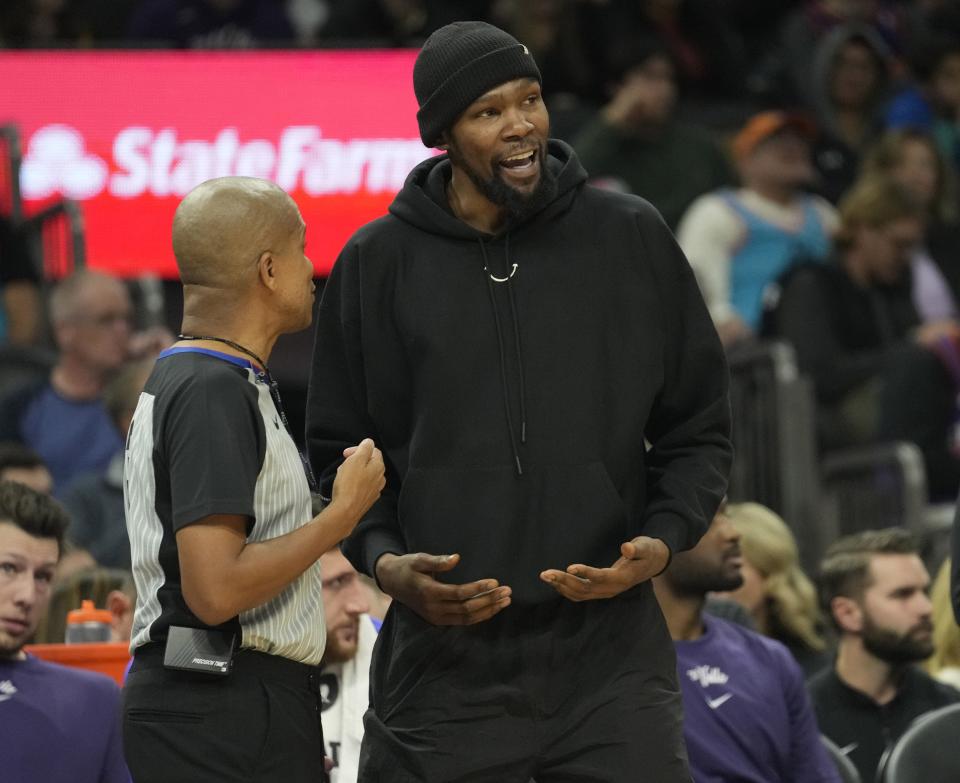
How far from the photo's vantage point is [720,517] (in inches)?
230

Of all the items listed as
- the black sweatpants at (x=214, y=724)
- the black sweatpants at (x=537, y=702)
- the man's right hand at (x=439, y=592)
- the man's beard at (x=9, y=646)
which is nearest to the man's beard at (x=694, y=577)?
the man's beard at (x=9, y=646)

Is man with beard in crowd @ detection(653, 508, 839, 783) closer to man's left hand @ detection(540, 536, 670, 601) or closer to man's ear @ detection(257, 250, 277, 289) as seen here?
man's left hand @ detection(540, 536, 670, 601)

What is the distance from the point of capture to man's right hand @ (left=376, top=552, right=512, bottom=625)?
129 inches

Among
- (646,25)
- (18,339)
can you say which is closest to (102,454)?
(18,339)

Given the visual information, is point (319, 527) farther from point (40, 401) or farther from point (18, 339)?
point (18, 339)

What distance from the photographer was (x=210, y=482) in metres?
3.18

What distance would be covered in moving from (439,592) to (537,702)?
0.27 meters

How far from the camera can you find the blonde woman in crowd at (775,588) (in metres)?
7.21

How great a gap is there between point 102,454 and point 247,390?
17.7 ft

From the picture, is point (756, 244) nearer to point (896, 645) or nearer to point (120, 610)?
point (896, 645)

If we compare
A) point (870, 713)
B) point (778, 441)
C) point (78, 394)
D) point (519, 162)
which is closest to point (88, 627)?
point (519, 162)

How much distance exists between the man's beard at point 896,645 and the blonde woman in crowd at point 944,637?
0.27m

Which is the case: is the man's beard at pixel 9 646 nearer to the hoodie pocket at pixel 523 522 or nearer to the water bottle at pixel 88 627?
the water bottle at pixel 88 627

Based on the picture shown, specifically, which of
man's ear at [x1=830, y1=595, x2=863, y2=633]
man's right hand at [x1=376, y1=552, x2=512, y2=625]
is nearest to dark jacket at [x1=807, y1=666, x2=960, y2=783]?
man's ear at [x1=830, y1=595, x2=863, y2=633]
